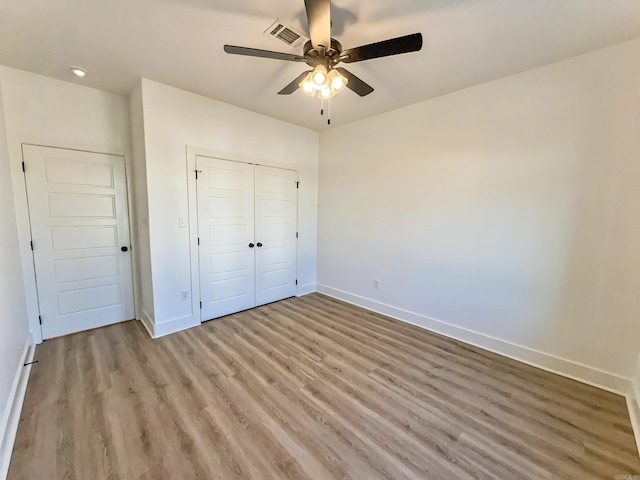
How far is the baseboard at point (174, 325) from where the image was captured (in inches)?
114

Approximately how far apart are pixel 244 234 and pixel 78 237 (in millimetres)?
1780

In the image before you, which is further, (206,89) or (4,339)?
(206,89)

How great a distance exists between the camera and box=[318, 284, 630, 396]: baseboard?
2.14 meters

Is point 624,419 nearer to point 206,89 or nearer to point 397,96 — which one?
point 397,96

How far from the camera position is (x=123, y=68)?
2.43m

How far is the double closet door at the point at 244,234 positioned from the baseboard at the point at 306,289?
114mm

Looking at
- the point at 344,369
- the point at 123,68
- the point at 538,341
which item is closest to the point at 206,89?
the point at 123,68

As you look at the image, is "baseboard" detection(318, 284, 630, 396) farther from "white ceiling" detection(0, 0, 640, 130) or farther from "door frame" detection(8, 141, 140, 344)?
"door frame" detection(8, 141, 140, 344)

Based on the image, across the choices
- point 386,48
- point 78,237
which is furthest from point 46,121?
point 386,48

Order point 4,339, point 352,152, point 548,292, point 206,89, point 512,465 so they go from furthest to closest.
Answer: point 352,152 < point 206,89 < point 548,292 < point 4,339 < point 512,465

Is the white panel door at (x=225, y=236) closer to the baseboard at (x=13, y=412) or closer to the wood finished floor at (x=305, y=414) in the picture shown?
the wood finished floor at (x=305, y=414)

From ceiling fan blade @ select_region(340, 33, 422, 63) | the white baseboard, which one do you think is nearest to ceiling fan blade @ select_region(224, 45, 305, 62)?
ceiling fan blade @ select_region(340, 33, 422, 63)

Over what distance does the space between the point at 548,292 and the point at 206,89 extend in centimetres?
398

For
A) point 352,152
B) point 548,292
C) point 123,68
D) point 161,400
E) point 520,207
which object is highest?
point 123,68
